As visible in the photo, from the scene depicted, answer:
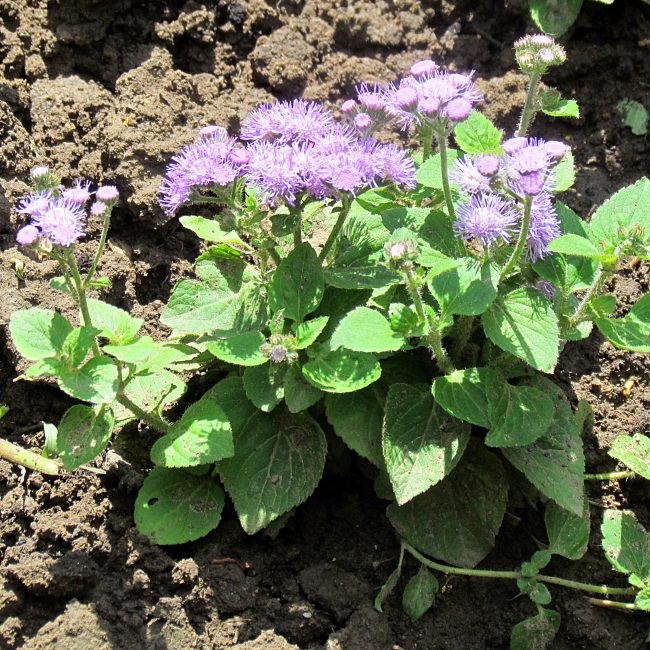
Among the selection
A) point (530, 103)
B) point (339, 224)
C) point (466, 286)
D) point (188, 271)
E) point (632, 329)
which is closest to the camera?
point (466, 286)

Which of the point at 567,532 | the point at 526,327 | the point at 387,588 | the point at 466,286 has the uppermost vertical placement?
the point at 466,286

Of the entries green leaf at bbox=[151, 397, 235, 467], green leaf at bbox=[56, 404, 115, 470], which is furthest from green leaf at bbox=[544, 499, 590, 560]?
green leaf at bbox=[56, 404, 115, 470]

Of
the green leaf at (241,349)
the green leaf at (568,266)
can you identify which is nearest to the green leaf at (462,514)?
the green leaf at (568,266)

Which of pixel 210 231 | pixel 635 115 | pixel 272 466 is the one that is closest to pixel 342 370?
pixel 272 466

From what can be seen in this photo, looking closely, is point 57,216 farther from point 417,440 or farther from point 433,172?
point 417,440

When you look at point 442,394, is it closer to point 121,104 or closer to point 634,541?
point 634,541

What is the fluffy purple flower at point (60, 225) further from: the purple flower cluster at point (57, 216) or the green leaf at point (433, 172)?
the green leaf at point (433, 172)

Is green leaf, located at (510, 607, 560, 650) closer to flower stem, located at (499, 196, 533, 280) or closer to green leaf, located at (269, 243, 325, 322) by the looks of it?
flower stem, located at (499, 196, 533, 280)
